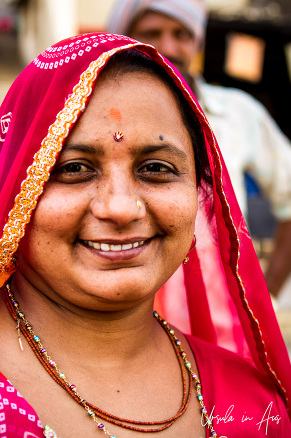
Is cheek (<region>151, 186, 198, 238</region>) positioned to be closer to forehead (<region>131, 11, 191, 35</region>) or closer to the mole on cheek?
the mole on cheek

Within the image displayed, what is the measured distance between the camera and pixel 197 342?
207 cm

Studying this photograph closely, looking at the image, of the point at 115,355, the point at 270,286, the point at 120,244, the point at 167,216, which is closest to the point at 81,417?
the point at 115,355

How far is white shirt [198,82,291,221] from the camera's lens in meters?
3.43

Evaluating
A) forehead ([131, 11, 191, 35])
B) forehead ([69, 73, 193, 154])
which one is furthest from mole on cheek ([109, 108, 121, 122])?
forehead ([131, 11, 191, 35])

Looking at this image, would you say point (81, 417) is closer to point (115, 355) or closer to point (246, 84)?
point (115, 355)

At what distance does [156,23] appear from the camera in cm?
358

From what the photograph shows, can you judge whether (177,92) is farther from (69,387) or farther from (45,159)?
(69,387)

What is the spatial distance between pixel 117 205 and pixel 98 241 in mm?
123

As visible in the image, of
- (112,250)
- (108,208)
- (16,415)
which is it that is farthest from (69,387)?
(108,208)

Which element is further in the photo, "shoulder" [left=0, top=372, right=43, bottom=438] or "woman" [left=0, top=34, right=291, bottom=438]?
"woman" [left=0, top=34, right=291, bottom=438]

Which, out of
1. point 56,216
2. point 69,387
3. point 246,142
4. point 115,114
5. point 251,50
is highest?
point 115,114

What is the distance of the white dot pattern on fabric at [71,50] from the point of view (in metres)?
1.62

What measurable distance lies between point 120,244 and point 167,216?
0.16 meters

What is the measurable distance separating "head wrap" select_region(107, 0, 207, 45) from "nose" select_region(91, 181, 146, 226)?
2.28 meters
